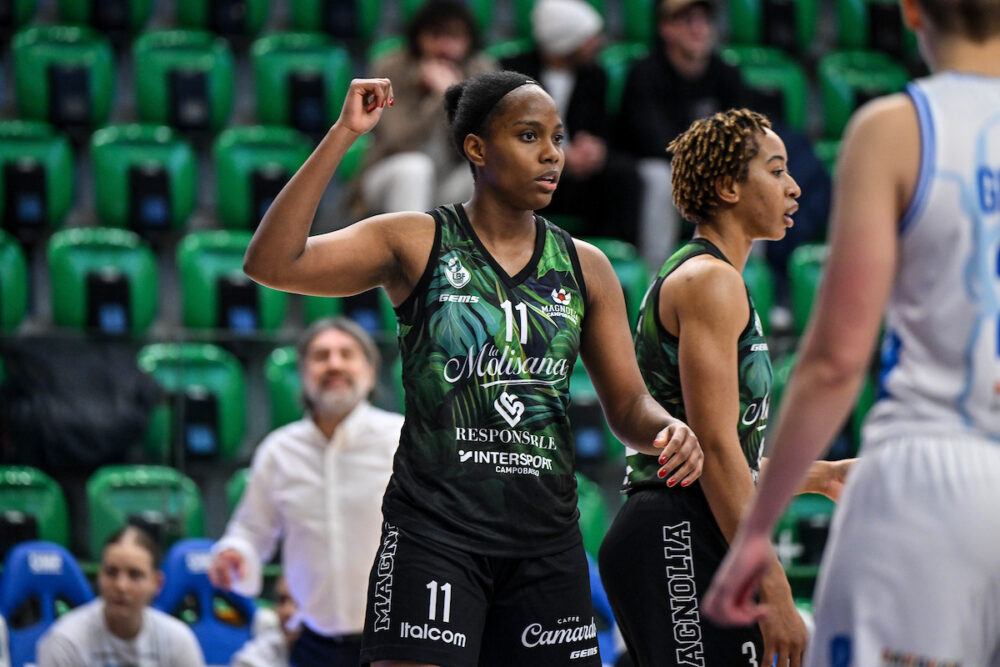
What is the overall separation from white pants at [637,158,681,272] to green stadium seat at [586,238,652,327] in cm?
12

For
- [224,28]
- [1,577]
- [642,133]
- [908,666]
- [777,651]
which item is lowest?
[1,577]

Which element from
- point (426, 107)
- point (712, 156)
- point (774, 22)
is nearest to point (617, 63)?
point (774, 22)

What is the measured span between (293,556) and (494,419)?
2.34 metres

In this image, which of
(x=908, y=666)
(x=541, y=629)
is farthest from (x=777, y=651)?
(x=908, y=666)

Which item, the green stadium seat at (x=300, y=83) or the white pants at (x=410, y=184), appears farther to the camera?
the green stadium seat at (x=300, y=83)

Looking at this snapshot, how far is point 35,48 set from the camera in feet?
28.2

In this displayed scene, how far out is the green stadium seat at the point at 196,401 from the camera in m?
6.23

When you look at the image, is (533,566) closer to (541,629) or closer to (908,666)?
(541,629)

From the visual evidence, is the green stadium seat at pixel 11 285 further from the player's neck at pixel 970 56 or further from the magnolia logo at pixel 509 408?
the player's neck at pixel 970 56

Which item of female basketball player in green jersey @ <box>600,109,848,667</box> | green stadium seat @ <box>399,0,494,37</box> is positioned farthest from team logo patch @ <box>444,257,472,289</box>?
green stadium seat @ <box>399,0,494,37</box>

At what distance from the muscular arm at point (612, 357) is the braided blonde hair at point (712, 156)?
288 millimetres

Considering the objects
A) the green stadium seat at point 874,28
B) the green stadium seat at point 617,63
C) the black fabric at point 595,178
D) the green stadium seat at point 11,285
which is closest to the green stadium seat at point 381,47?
the black fabric at point 595,178

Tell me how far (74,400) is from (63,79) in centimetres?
293

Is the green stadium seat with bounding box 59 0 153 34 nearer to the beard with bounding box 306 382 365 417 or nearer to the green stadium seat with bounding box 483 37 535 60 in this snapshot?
the green stadium seat with bounding box 483 37 535 60
